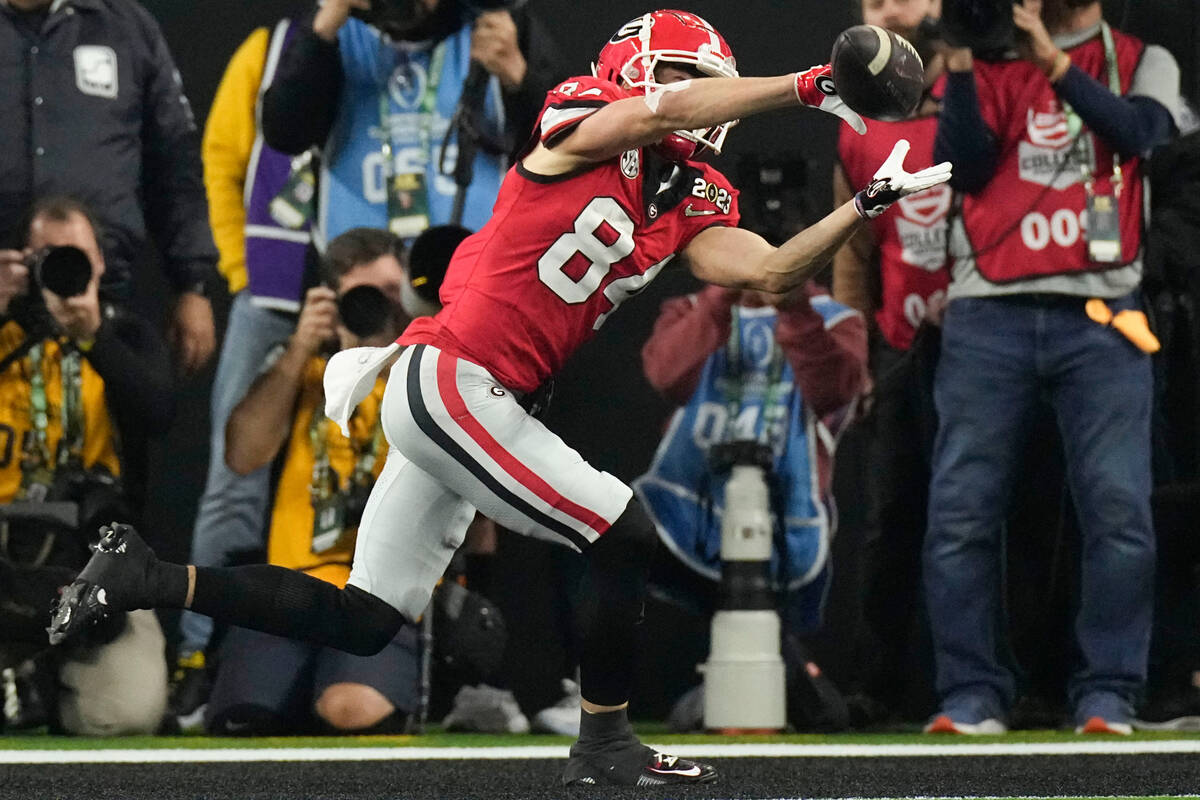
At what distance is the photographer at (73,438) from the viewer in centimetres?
430

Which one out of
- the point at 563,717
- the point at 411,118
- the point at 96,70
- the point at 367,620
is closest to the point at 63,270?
the point at 96,70

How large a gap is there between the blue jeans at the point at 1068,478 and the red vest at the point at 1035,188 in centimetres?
11

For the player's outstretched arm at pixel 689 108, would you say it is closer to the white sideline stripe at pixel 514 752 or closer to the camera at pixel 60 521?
the white sideline stripe at pixel 514 752

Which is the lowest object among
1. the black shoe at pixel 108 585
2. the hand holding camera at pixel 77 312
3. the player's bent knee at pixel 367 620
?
the player's bent knee at pixel 367 620

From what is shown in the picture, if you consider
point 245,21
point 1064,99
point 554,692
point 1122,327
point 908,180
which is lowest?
point 554,692

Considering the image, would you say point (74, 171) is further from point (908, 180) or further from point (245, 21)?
point (908, 180)

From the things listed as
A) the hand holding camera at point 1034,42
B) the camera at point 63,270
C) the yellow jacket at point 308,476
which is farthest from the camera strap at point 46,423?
the hand holding camera at point 1034,42

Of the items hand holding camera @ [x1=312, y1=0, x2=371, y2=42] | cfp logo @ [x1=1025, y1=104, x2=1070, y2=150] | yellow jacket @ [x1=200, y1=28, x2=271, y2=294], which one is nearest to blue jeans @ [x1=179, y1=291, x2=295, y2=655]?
yellow jacket @ [x1=200, y1=28, x2=271, y2=294]

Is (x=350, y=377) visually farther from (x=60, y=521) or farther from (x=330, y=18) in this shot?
(x=330, y=18)

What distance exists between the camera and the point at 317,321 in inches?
176

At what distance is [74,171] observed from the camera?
469cm

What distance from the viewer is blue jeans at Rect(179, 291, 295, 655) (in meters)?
4.85

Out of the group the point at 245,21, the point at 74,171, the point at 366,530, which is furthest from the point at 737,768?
the point at 245,21

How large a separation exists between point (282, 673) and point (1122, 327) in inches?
90.5
